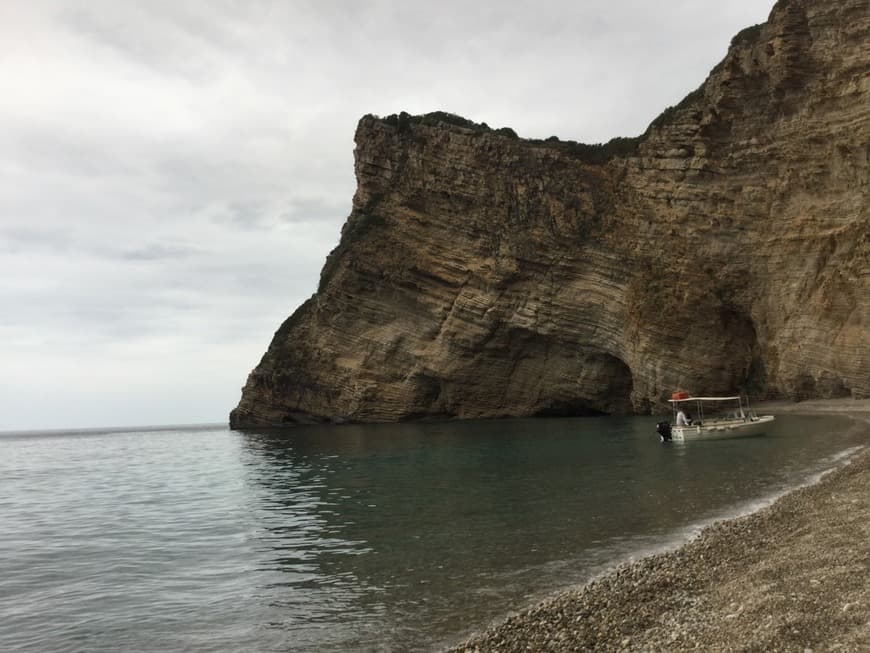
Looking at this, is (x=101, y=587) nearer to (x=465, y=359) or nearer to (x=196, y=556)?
(x=196, y=556)

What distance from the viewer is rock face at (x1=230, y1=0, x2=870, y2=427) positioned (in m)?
40.8

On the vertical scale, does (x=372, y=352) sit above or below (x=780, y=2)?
below

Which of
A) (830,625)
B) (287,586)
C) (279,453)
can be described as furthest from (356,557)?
(279,453)

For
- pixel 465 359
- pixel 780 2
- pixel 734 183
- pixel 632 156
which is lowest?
pixel 465 359

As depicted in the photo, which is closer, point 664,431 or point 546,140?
point 664,431

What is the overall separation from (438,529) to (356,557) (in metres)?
2.56

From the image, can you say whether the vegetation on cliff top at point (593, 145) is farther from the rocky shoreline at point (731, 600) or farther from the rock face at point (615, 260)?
the rocky shoreline at point (731, 600)

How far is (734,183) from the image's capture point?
45906 millimetres

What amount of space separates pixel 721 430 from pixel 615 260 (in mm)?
22033

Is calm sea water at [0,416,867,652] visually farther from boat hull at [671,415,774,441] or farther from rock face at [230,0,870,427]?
rock face at [230,0,870,427]

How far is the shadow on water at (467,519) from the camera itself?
9914mm

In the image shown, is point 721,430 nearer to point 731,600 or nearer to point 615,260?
point 615,260

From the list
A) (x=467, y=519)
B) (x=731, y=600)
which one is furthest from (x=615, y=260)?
(x=731, y=600)

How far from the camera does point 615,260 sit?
51.4 metres
